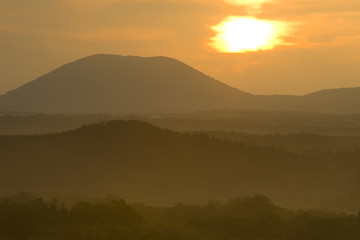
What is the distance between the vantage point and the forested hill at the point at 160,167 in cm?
6147

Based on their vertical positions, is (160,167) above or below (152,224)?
above

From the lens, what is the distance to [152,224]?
3253cm

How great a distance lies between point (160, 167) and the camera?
6800 centimetres

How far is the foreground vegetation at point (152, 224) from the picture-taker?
30484 millimetres

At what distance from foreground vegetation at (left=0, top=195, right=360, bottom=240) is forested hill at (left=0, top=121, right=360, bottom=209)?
65.1 ft

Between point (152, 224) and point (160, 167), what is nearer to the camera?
point (152, 224)

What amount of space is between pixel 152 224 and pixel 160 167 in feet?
116

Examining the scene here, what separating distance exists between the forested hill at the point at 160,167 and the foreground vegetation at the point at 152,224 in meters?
19.8

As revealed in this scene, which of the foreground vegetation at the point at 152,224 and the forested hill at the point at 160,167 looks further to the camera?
the forested hill at the point at 160,167

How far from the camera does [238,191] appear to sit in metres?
61.6

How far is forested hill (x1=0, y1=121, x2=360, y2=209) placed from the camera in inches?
2420

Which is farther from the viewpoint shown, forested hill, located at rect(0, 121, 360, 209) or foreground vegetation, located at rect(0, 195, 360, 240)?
forested hill, located at rect(0, 121, 360, 209)

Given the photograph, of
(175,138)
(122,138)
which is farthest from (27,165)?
(175,138)

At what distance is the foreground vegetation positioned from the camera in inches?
1200
